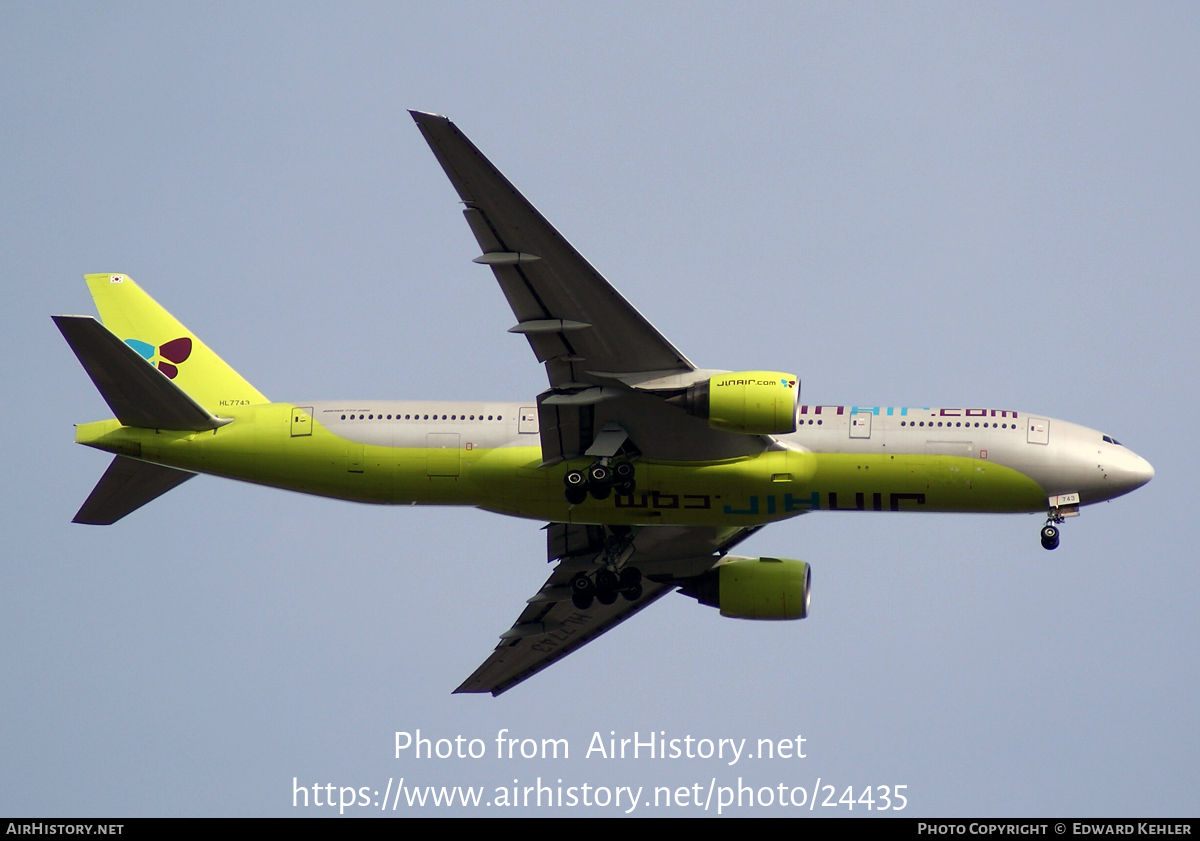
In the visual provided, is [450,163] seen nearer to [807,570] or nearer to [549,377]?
[549,377]

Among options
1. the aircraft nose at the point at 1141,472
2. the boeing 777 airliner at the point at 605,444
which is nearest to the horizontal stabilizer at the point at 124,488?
the boeing 777 airliner at the point at 605,444

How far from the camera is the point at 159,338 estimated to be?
165ft

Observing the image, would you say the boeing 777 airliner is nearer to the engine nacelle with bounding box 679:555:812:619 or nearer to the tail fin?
the tail fin

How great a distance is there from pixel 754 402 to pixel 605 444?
476 centimetres

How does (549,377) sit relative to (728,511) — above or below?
above

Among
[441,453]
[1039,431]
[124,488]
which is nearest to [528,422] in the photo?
[441,453]

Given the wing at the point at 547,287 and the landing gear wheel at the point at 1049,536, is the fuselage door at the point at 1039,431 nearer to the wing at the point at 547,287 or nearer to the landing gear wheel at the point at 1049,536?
the landing gear wheel at the point at 1049,536

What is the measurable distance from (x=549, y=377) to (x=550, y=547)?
29.4 ft

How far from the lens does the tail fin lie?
161 feet

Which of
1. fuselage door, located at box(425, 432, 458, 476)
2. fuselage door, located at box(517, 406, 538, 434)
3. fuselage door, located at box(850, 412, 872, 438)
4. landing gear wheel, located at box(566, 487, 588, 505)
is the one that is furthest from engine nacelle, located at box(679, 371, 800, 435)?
fuselage door, located at box(425, 432, 458, 476)

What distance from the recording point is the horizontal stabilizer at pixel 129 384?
4341cm

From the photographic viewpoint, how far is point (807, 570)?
4981 centimetres

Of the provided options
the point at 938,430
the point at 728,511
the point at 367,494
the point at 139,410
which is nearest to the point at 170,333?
the point at 139,410

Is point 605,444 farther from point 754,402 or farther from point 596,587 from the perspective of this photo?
point 596,587
